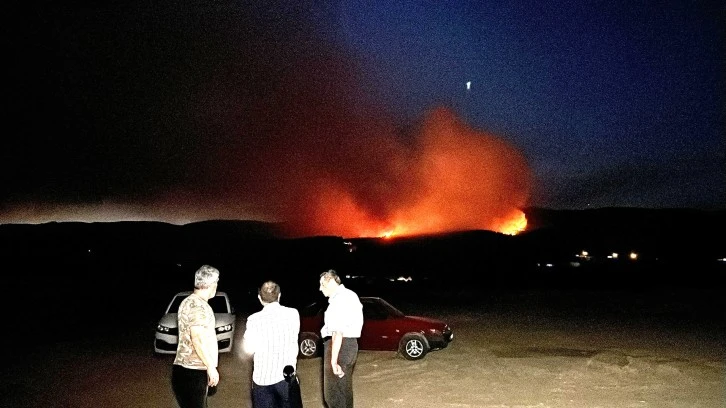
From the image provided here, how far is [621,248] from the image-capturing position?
9788cm

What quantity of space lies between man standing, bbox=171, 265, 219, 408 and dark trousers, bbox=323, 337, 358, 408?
1.63 m

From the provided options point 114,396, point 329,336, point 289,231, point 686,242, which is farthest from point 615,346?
point 289,231

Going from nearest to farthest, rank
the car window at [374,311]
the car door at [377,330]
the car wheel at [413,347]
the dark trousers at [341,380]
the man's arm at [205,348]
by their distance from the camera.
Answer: the man's arm at [205,348], the dark trousers at [341,380], the car wheel at [413,347], the car door at [377,330], the car window at [374,311]

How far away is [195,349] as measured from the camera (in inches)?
167

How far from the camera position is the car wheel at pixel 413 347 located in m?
11.9

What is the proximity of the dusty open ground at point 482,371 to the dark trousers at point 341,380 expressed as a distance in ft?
7.94

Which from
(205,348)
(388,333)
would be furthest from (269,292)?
(388,333)

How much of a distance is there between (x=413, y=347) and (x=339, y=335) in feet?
21.9

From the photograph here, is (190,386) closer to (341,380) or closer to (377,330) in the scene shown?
(341,380)

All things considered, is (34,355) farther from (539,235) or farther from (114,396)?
(539,235)

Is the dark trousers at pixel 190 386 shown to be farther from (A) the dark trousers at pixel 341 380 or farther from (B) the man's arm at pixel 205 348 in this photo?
(A) the dark trousers at pixel 341 380

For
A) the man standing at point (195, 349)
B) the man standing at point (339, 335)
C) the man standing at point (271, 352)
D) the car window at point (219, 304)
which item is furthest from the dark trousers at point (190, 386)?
the car window at point (219, 304)

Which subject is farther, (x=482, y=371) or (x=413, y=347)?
(x=413, y=347)

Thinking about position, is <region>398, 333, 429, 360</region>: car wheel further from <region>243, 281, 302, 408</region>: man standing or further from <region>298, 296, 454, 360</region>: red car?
<region>243, 281, 302, 408</region>: man standing
